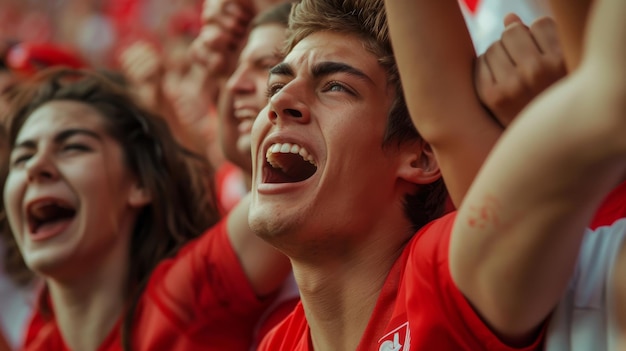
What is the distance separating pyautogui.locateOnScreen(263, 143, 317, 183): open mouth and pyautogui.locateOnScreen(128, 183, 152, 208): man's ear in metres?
0.84

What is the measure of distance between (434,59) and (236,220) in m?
0.99

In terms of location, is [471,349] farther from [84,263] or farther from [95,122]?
[95,122]

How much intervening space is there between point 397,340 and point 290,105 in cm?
38

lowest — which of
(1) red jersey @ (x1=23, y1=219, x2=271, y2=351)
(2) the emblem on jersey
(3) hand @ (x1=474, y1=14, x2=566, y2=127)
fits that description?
(1) red jersey @ (x1=23, y1=219, x2=271, y2=351)

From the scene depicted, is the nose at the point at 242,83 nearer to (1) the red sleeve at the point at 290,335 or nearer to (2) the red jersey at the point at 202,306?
(2) the red jersey at the point at 202,306

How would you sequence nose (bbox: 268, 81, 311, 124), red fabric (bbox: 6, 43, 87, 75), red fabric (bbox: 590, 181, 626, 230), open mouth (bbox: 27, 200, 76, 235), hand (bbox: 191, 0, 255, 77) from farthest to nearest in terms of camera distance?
red fabric (bbox: 6, 43, 87, 75) < hand (bbox: 191, 0, 255, 77) < open mouth (bbox: 27, 200, 76, 235) < nose (bbox: 268, 81, 311, 124) < red fabric (bbox: 590, 181, 626, 230)

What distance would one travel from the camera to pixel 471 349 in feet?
3.65

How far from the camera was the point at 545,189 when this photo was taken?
0.94 metres

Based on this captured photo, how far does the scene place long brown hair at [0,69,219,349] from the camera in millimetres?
2350

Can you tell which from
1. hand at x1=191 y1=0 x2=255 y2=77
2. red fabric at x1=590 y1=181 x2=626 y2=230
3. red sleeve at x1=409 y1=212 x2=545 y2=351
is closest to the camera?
red sleeve at x1=409 y1=212 x2=545 y2=351

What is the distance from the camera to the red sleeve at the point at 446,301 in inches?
43.1

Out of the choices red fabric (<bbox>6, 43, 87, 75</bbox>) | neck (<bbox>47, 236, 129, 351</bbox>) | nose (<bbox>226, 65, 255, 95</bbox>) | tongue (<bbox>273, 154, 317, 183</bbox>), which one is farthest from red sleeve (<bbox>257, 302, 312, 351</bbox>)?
red fabric (<bbox>6, 43, 87, 75</bbox>)

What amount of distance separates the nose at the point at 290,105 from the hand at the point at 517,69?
33 centimetres

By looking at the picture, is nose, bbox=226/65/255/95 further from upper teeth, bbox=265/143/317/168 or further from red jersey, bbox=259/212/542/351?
red jersey, bbox=259/212/542/351
